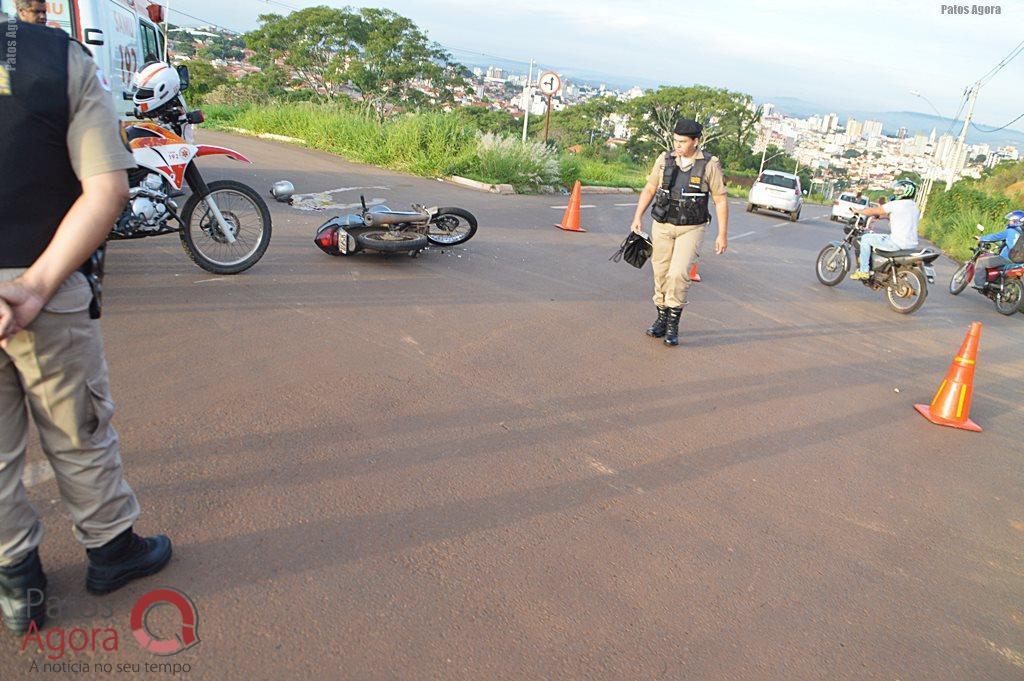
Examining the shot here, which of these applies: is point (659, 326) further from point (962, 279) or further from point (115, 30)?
point (962, 279)

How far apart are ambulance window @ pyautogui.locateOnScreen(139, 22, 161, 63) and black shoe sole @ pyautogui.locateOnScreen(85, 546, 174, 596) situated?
11007mm

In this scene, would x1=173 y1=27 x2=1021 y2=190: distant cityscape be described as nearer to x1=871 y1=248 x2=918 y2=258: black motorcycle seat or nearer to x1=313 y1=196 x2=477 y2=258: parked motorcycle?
x1=871 y1=248 x2=918 y2=258: black motorcycle seat

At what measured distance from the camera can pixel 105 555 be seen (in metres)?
2.54

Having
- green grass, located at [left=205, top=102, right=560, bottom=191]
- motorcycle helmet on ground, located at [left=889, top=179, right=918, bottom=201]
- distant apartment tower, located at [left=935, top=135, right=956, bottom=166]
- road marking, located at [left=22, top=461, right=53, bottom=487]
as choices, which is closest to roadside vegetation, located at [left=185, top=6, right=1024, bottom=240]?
green grass, located at [left=205, top=102, right=560, bottom=191]

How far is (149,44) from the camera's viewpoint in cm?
1177

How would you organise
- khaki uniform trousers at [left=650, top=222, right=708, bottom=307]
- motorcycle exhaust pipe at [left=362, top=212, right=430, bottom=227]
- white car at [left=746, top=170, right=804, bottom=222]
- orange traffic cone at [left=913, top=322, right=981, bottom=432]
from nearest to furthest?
orange traffic cone at [left=913, top=322, right=981, bottom=432], khaki uniform trousers at [left=650, top=222, right=708, bottom=307], motorcycle exhaust pipe at [left=362, top=212, right=430, bottom=227], white car at [left=746, top=170, right=804, bottom=222]

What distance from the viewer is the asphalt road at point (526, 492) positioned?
8.85 ft

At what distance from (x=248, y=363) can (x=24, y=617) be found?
8.63 feet

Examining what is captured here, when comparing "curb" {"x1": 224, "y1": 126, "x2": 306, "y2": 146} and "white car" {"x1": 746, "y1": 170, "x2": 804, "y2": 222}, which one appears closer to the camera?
"curb" {"x1": 224, "y1": 126, "x2": 306, "y2": 146}

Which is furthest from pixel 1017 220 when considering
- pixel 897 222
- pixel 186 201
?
pixel 186 201

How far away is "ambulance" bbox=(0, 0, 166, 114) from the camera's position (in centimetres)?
839

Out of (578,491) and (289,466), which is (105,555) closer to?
(289,466)

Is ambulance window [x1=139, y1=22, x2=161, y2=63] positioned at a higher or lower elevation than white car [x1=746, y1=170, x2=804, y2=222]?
higher

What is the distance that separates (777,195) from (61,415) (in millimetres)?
25098
